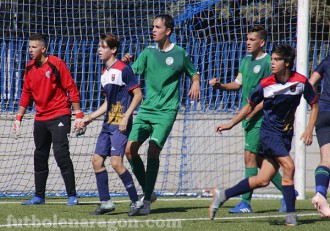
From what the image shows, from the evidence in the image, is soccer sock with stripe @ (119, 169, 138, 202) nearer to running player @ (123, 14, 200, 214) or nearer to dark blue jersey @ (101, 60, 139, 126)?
running player @ (123, 14, 200, 214)

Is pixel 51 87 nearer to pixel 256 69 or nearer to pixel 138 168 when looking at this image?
pixel 138 168

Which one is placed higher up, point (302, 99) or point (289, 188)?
point (302, 99)

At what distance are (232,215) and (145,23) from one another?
16.4 ft

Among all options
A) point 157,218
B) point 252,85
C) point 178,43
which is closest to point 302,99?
point 252,85

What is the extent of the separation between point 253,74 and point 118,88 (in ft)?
5.32

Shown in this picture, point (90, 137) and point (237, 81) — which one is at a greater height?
point (237, 81)

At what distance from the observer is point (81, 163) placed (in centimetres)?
1260

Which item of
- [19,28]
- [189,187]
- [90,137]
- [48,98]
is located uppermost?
[19,28]

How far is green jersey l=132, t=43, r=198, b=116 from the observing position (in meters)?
9.07

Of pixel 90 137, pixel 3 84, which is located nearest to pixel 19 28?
pixel 3 84

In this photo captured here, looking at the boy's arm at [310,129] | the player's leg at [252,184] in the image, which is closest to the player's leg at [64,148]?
the player's leg at [252,184]

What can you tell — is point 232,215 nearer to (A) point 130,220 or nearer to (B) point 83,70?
(A) point 130,220

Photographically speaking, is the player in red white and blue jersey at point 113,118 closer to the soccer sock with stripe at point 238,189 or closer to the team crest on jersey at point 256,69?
the soccer sock with stripe at point 238,189

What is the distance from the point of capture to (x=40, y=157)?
405 inches
